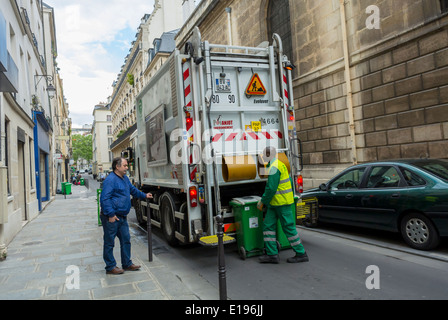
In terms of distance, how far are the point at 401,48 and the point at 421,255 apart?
6.20 metres

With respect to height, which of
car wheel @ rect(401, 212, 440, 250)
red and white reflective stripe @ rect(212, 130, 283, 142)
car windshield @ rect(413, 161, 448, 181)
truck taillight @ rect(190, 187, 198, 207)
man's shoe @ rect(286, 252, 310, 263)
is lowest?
man's shoe @ rect(286, 252, 310, 263)

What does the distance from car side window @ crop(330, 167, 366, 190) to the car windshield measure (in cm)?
111

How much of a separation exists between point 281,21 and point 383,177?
1048 cm

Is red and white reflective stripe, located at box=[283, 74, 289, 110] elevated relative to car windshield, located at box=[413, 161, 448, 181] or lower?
elevated

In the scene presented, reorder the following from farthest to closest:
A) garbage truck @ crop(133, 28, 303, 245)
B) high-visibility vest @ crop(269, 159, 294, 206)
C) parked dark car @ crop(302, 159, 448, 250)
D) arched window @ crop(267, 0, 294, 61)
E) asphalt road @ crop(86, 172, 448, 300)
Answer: arched window @ crop(267, 0, 294, 61) < garbage truck @ crop(133, 28, 303, 245) < parked dark car @ crop(302, 159, 448, 250) < high-visibility vest @ crop(269, 159, 294, 206) < asphalt road @ crop(86, 172, 448, 300)

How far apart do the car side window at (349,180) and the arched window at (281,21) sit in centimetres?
786

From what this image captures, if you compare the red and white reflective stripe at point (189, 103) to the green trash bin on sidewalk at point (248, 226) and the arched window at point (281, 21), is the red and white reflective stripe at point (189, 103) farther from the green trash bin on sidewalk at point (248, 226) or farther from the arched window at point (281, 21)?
the arched window at point (281, 21)

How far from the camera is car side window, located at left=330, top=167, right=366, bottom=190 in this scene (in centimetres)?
685

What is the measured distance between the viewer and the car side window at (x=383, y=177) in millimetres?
6055

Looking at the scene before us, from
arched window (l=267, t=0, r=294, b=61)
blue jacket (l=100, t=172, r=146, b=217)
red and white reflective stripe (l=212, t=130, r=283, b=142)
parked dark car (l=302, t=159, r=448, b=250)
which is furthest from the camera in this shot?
arched window (l=267, t=0, r=294, b=61)

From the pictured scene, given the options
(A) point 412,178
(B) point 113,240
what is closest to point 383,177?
(A) point 412,178

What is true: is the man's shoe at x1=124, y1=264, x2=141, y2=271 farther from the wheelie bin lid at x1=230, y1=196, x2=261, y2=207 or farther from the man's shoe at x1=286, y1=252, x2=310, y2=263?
the man's shoe at x1=286, y1=252, x2=310, y2=263

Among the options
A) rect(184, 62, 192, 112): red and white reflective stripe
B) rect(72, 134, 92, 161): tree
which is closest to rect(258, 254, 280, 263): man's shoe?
rect(184, 62, 192, 112): red and white reflective stripe
